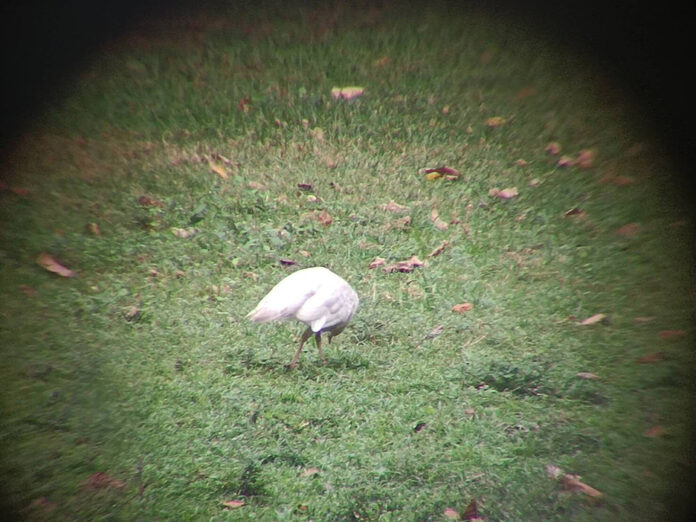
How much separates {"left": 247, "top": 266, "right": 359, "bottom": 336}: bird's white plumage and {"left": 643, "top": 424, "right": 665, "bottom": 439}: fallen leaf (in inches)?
25.9

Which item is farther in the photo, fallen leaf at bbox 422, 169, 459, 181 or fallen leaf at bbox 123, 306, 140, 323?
fallen leaf at bbox 422, 169, 459, 181

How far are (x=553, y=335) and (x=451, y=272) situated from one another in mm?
238

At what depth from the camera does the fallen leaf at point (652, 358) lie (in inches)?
49.6

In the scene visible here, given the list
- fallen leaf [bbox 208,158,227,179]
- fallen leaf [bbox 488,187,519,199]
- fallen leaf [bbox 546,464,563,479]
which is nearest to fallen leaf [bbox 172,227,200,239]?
fallen leaf [bbox 208,158,227,179]

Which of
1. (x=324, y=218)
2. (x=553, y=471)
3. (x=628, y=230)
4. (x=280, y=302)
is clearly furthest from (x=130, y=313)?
(x=628, y=230)

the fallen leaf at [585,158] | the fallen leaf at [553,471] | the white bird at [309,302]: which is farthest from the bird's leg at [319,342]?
the fallen leaf at [585,158]

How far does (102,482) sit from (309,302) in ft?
1.61

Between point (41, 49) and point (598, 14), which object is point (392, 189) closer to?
point (598, 14)

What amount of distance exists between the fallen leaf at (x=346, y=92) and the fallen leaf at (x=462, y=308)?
1.51ft

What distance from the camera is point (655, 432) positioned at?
1.27 metres

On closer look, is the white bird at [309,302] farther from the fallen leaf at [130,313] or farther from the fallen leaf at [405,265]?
the fallen leaf at [130,313]

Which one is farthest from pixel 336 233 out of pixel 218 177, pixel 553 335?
pixel 553 335

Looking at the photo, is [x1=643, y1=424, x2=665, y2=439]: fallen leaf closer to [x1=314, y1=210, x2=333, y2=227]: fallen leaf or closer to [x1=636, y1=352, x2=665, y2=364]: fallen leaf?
[x1=636, y1=352, x2=665, y2=364]: fallen leaf

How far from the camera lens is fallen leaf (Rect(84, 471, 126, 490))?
3.72 ft
